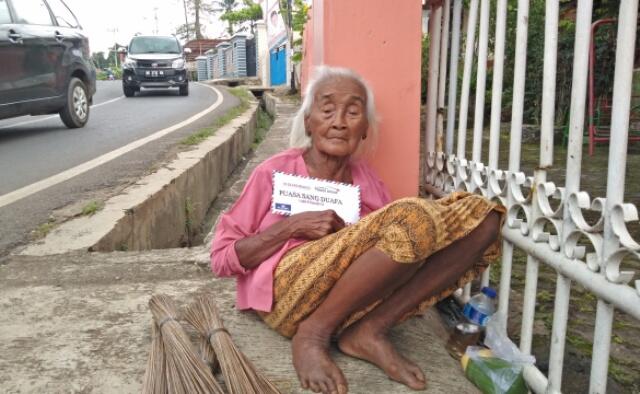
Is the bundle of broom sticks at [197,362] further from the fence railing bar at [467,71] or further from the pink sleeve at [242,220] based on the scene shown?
the fence railing bar at [467,71]

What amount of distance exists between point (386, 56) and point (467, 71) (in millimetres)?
317

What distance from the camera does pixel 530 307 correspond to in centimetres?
168

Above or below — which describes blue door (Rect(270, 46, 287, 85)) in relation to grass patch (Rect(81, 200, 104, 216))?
above

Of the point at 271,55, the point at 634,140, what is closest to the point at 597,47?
the point at 634,140

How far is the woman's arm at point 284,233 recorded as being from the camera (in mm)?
1766

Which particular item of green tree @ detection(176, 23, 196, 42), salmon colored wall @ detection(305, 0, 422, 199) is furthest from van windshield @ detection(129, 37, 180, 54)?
green tree @ detection(176, 23, 196, 42)

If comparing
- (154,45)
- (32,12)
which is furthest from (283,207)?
(154,45)

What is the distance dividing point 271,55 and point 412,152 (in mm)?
19243

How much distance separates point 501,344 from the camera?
183 cm

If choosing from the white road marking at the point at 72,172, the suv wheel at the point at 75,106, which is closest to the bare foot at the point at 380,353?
the white road marking at the point at 72,172

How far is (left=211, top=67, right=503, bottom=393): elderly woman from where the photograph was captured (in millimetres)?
1558

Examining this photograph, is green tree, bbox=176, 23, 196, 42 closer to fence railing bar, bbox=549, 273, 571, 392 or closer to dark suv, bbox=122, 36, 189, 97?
dark suv, bbox=122, 36, 189, 97

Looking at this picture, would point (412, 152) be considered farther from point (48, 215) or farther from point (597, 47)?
point (597, 47)

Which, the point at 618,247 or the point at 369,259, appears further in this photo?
the point at 369,259
